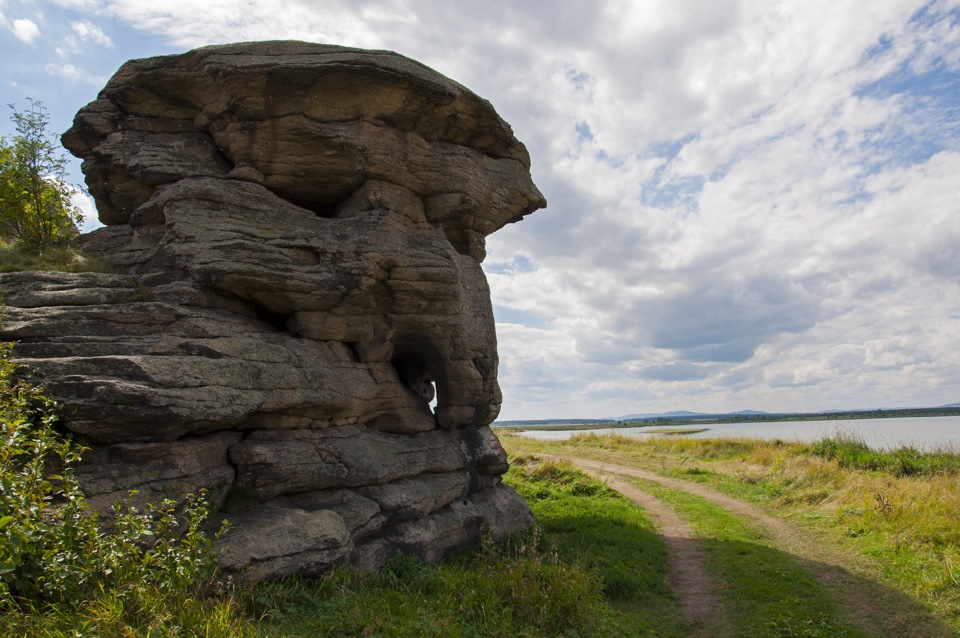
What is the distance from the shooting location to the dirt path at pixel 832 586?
10797 mm

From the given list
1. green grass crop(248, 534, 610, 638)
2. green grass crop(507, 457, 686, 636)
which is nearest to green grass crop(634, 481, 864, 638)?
green grass crop(507, 457, 686, 636)

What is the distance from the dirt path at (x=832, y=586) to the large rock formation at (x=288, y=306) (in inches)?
216

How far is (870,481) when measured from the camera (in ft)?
67.8

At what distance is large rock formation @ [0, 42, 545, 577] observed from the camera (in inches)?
429

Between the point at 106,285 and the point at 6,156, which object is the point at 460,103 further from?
the point at 6,156

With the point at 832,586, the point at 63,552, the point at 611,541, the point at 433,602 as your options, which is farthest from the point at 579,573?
the point at 63,552

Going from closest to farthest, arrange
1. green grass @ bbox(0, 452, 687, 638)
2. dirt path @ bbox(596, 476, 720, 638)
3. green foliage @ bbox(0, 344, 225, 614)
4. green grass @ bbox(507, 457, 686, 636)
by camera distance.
→ green foliage @ bbox(0, 344, 225, 614)
green grass @ bbox(0, 452, 687, 638)
dirt path @ bbox(596, 476, 720, 638)
green grass @ bbox(507, 457, 686, 636)

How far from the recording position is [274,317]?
1491cm

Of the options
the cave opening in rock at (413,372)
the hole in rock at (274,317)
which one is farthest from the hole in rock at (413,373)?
the hole in rock at (274,317)

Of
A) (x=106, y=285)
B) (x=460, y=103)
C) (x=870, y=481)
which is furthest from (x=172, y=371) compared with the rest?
(x=870, y=481)

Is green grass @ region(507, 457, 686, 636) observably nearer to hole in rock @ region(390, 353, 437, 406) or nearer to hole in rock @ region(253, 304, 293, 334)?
hole in rock @ region(390, 353, 437, 406)

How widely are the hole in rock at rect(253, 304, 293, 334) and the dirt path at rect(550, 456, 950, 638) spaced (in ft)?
38.7

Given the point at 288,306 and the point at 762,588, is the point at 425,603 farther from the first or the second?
the point at 762,588

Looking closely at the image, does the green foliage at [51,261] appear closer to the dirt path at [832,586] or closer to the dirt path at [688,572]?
the dirt path at [688,572]
